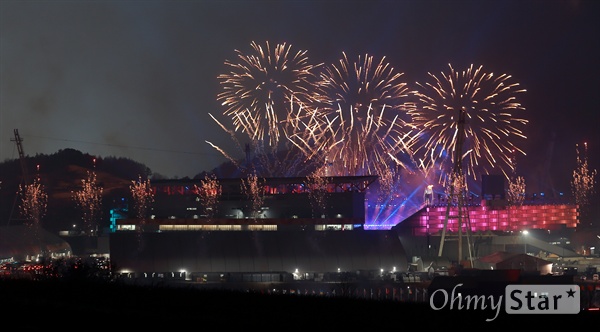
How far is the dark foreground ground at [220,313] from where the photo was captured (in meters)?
33.7

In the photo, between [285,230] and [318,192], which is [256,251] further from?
[318,192]

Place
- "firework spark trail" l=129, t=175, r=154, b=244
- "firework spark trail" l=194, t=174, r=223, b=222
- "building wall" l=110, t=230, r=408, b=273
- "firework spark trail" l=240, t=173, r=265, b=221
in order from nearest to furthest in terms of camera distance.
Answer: "building wall" l=110, t=230, r=408, b=273 → "firework spark trail" l=129, t=175, r=154, b=244 → "firework spark trail" l=240, t=173, r=265, b=221 → "firework spark trail" l=194, t=174, r=223, b=222

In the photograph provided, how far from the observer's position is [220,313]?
1480 inches

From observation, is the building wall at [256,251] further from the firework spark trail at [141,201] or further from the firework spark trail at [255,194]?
the firework spark trail at [141,201]

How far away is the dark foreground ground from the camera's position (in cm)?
3369

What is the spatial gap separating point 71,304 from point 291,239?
2713 inches

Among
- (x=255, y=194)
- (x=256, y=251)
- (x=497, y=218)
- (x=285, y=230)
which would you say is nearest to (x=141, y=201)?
(x=255, y=194)

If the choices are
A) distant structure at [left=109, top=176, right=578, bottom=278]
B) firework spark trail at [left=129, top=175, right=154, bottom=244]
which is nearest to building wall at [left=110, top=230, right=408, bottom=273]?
distant structure at [left=109, top=176, right=578, bottom=278]

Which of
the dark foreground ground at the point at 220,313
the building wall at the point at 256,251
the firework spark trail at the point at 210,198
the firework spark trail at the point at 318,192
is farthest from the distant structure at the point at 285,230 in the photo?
the dark foreground ground at the point at 220,313

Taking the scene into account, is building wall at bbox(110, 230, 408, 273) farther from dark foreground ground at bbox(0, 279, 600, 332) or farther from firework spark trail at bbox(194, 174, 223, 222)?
dark foreground ground at bbox(0, 279, 600, 332)

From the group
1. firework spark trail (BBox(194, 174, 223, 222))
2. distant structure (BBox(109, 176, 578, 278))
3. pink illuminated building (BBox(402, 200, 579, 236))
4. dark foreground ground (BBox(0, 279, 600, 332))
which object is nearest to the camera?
dark foreground ground (BBox(0, 279, 600, 332))

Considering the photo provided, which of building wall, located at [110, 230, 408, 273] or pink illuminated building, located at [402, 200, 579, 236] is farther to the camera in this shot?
pink illuminated building, located at [402, 200, 579, 236]

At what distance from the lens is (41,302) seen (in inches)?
1567

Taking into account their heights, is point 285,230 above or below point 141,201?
below
